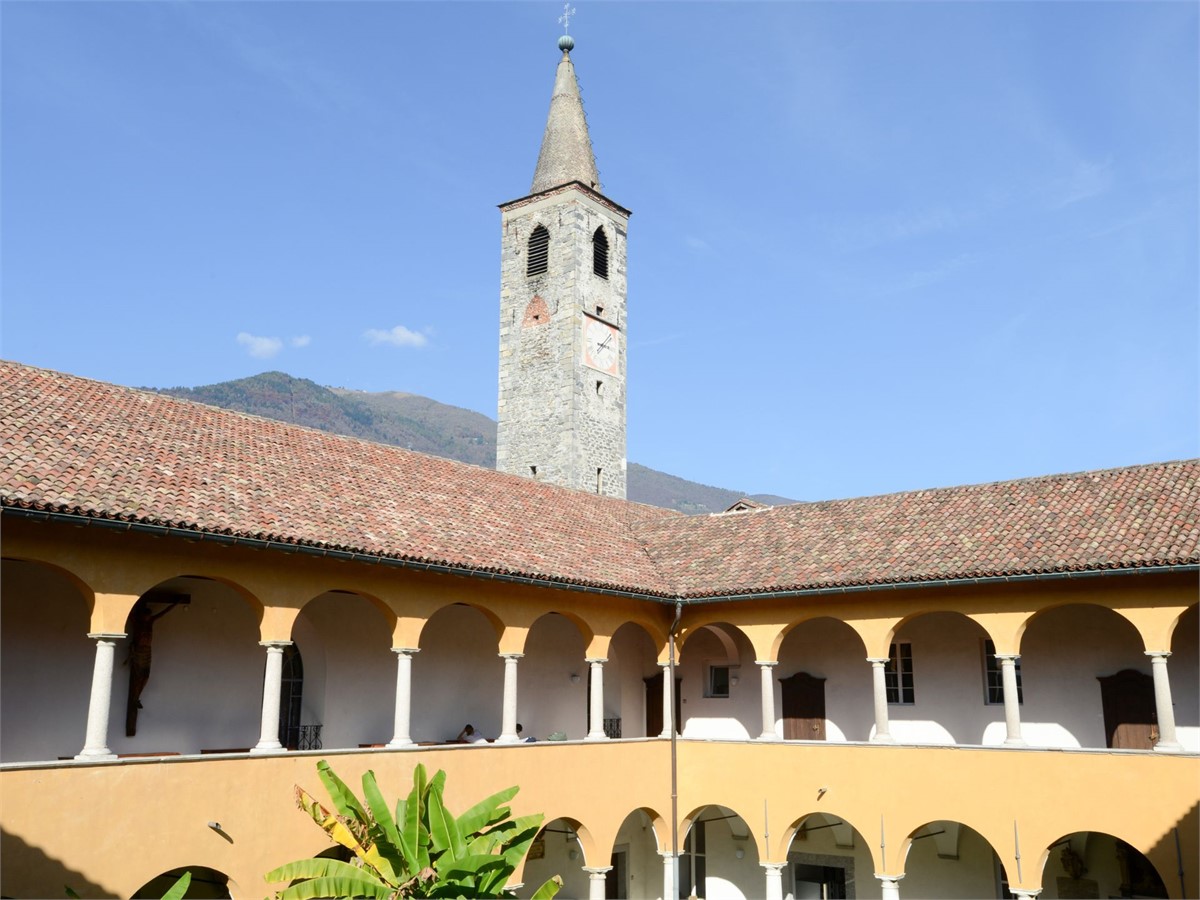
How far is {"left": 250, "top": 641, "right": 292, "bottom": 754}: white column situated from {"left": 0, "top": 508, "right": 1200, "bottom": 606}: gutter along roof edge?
4.52 feet

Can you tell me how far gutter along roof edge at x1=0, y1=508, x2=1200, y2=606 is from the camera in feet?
38.6

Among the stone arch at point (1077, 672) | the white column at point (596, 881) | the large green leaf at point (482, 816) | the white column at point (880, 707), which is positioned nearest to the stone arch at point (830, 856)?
the white column at point (880, 707)

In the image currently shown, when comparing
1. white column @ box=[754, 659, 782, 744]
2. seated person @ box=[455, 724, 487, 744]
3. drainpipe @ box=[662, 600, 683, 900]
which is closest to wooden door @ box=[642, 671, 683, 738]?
drainpipe @ box=[662, 600, 683, 900]

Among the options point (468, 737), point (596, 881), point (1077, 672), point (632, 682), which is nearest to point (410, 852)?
point (468, 737)

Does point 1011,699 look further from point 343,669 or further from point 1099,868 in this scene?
point 343,669

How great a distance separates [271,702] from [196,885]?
14.3 feet

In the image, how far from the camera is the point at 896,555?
1802cm

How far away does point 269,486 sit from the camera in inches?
601

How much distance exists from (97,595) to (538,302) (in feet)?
71.3

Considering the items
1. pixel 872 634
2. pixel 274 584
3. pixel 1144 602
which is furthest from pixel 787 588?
pixel 274 584

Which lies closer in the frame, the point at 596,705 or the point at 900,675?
the point at 596,705

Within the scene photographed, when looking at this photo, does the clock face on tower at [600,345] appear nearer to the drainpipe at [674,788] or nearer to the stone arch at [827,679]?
the stone arch at [827,679]

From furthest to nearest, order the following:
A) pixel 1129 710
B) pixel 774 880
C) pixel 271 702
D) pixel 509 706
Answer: pixel 774 880, pixel 509 706, pixel 1129 710, pixel 271 702

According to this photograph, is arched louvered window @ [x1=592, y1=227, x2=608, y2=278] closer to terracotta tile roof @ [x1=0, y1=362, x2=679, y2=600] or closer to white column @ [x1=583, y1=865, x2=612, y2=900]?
terracotta tile roof @ [x1=0, y1=362, x2=679, y2=600]
